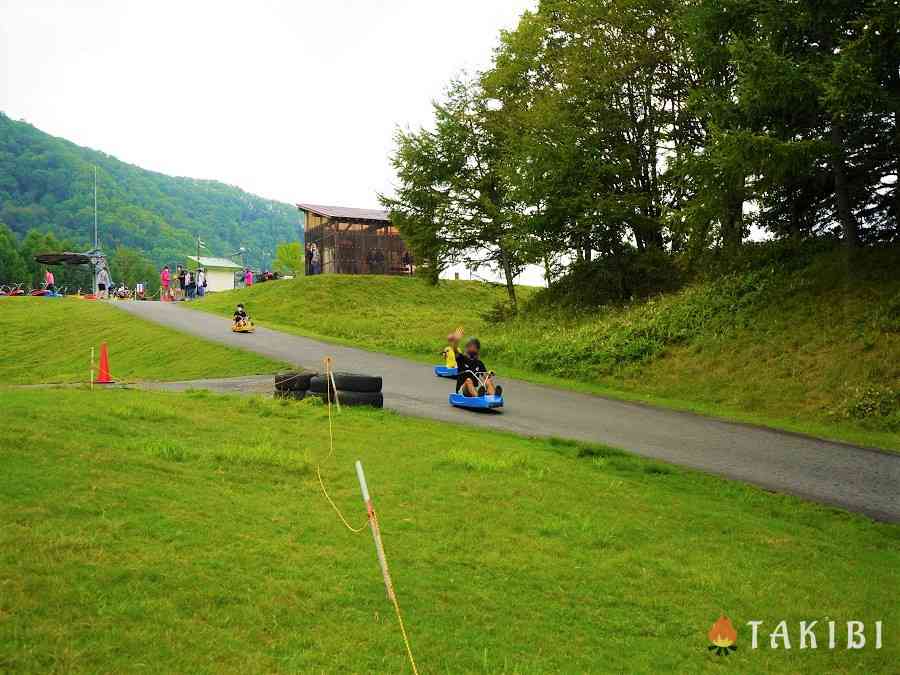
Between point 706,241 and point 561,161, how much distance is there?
6607 millimetres

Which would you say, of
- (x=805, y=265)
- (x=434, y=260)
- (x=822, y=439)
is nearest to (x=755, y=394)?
(x=822, y=439)

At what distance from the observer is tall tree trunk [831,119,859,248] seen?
20.1 meters

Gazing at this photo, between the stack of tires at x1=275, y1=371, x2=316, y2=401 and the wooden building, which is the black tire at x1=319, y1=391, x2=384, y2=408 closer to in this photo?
the stack of tires at x1=275, y1=371, x2=316, y2=401

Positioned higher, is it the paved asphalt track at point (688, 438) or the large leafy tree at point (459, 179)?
the large leafy tree at point (459, 179)

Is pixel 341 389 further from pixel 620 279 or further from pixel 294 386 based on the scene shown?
pixel 620 279

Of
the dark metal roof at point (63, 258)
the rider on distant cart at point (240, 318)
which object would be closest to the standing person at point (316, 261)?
the dark metal roof at point (63, 258)

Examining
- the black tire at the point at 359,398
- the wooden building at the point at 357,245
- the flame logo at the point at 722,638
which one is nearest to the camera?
the flame logo at the point at 722,638

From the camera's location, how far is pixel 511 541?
7.33 m

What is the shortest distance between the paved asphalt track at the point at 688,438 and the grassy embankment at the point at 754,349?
1171 millimetres

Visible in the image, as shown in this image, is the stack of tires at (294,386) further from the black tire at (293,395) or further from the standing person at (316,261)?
the standing person at (316,261)

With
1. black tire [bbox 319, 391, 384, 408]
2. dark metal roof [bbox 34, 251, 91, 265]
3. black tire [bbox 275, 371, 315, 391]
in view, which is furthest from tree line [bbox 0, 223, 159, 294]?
black tire [bbox 319, 391, 384, 408]

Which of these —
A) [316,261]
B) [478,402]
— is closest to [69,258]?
[316,261]

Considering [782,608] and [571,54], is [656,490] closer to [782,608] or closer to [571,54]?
[782,608]

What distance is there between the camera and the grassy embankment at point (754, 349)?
16203mm
